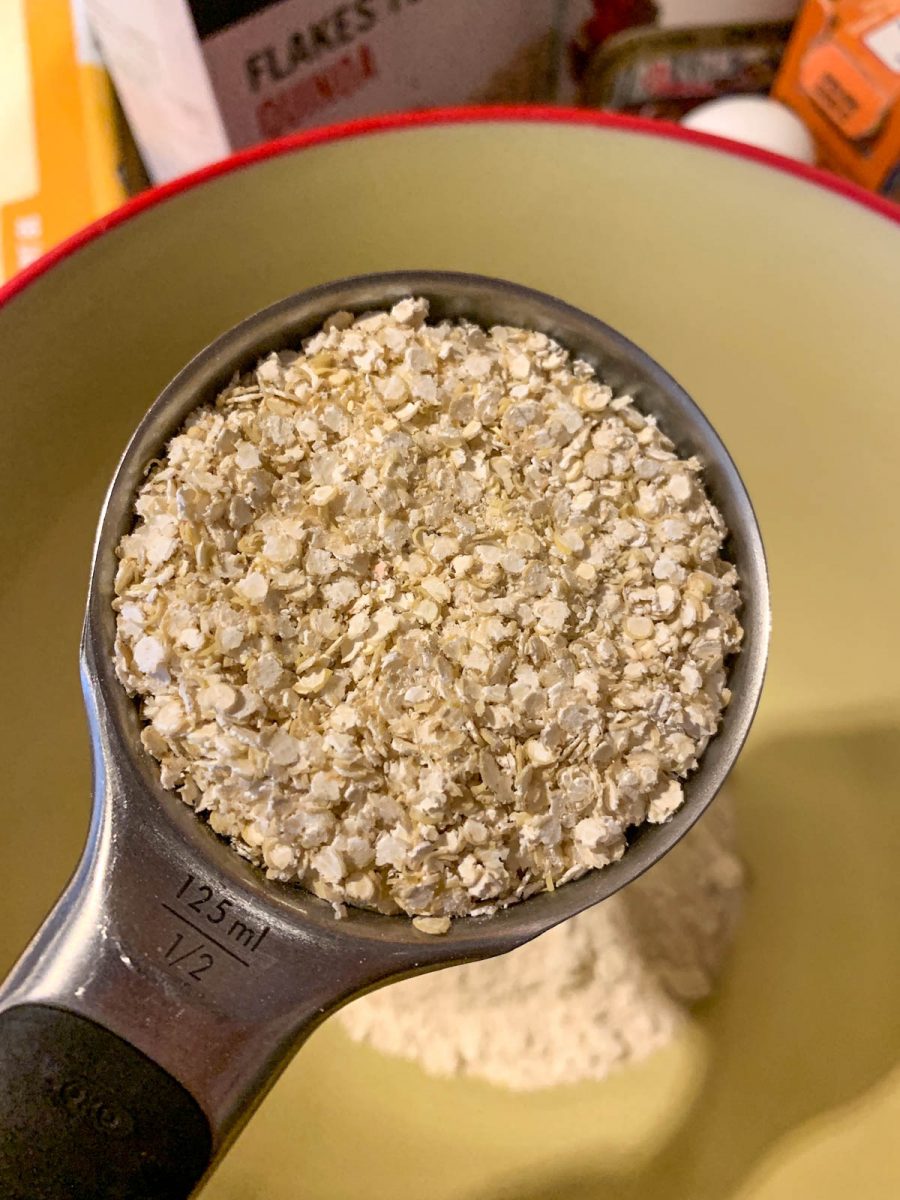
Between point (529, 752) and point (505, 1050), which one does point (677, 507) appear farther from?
point (505, 1050)

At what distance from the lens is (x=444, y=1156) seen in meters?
0.71

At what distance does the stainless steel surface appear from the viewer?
0.49m

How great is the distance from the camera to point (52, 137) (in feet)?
2.87

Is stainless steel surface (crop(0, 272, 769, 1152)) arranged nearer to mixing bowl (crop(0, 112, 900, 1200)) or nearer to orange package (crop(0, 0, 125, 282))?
mixing bowl (crop(0, 112, 900, 1200))

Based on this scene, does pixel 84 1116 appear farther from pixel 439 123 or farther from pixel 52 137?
pixel 52 137

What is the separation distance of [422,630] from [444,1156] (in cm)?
44

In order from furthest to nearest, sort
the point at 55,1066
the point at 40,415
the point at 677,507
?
the point at 40,415
the point at 677,507
the point at 55,1066

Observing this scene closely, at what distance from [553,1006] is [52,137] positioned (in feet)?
2.88

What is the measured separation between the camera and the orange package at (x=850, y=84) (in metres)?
0.81

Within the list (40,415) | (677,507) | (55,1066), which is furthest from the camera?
(40,415)

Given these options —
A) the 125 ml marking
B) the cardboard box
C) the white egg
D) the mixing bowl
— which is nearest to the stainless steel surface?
the 125 ml marking

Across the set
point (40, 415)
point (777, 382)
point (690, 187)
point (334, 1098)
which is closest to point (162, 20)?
point (40, 415)

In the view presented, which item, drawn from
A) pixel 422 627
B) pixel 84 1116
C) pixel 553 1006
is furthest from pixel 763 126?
pixel 84 1116

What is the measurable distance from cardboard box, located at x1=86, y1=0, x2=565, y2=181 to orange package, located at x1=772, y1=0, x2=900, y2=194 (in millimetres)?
234
